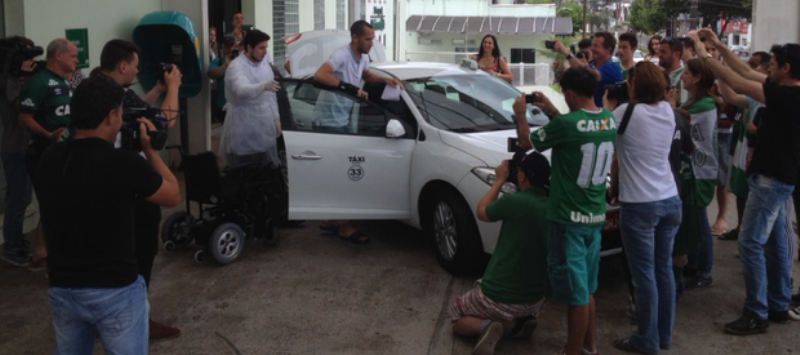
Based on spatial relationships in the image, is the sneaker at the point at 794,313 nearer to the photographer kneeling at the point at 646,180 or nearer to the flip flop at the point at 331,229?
the photographer kneeling at the point at 646,180

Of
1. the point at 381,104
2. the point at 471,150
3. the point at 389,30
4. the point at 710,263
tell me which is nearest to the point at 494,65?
the point at 381,104

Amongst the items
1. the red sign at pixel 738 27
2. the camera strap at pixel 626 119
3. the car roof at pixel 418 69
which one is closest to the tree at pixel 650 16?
the red sign at pixel 738 27

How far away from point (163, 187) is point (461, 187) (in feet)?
10.4

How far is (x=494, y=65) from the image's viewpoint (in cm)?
922

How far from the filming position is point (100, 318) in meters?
3.12

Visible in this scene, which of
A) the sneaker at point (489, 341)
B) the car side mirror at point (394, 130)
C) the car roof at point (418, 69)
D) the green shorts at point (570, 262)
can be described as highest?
the car roof at point (418, 69)

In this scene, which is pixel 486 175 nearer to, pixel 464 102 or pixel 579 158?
pixel 464 102

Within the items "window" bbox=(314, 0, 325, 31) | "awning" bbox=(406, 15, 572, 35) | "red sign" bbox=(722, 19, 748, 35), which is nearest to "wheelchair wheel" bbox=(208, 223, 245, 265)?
"window" bbox=(314, 0, 325, 31)

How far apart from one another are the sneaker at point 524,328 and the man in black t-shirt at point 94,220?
251cm

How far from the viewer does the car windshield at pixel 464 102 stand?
668 centimetres

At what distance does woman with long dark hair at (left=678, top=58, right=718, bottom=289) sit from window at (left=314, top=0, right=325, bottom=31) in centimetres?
1276

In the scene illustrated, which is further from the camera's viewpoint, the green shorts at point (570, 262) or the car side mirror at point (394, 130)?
the car side mirror at point (394, 130)

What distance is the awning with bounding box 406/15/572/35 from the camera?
47.4 meters

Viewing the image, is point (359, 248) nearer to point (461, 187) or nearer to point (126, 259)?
point (461, 187)
